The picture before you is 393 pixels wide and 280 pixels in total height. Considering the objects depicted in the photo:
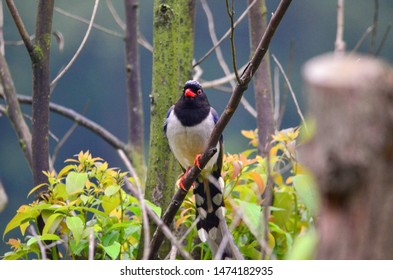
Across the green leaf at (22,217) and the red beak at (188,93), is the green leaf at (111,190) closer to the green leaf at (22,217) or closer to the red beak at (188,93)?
the green leaf at (22,217)

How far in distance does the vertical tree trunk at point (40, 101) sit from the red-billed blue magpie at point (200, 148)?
0.41 meters

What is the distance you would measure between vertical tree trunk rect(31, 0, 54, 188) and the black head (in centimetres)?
45

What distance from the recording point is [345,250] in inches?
30.2

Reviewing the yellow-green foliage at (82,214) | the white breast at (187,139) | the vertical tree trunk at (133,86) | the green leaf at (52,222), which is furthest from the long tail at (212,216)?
the vertical tree trunk at (133,86)

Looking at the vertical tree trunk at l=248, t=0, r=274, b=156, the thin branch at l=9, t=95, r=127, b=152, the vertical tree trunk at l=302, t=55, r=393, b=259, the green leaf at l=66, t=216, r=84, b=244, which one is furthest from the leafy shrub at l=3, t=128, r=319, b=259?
the vertical tree trunk at l=302, t=55, r=393, b=259

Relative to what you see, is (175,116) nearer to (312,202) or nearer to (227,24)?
(312,202)

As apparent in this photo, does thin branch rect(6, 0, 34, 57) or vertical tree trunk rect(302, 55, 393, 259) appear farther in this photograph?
thin branch rect(6, 0, 34, 57)

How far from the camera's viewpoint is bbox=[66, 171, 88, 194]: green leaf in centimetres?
201

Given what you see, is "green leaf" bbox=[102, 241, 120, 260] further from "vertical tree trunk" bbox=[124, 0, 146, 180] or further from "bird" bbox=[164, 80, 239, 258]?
"vertical tree trunk" bbox=[124, 0, 146, 180]

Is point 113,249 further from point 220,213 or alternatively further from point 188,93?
point 188,93

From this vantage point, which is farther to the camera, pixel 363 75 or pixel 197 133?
pixel 197 133
